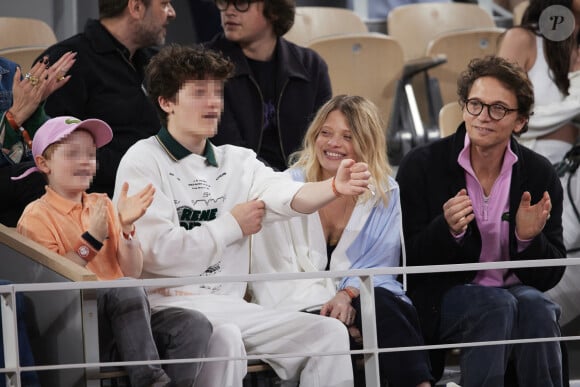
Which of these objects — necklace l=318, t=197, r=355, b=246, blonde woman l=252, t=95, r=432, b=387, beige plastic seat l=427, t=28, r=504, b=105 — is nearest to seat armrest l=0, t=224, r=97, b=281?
blonde woman l=252, t=95, r=432, b=387

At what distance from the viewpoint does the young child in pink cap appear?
6.68 feet

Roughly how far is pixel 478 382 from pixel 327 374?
0.33 m

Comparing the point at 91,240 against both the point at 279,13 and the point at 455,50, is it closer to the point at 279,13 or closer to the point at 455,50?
the point at 279,13

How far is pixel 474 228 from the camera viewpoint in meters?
2.54

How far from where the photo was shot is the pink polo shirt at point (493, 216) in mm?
2537

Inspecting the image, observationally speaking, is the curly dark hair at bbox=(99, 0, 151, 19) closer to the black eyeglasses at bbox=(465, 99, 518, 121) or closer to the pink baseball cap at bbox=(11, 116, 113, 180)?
the pink baseball cap at bbox=(11, 116, 113, 180)

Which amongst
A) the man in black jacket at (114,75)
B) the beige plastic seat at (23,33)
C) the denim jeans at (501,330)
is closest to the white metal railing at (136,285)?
the denim jeans at (501,330)

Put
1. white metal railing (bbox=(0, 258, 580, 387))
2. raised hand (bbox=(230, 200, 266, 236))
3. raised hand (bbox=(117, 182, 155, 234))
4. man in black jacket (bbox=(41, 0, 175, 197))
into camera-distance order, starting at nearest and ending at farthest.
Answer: white metal railing (bbox=(0, 258, 580, 387)) → raised hand (bbox=(117, 182, 155, 234)) → raised hand (bbox=(230, 200, 266, 236)) → man in black jacket (bbox=(41, 0, 175, 197))

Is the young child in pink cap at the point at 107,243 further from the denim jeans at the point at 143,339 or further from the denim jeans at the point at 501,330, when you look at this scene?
the denim jeans at the point at 501,330

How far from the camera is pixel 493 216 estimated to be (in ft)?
8.40

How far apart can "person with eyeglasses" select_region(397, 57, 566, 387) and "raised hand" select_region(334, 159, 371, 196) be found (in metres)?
0.32

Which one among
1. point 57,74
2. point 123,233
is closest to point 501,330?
point 123,233

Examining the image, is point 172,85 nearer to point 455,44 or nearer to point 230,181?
point 230,181

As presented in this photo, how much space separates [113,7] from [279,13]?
482mm
